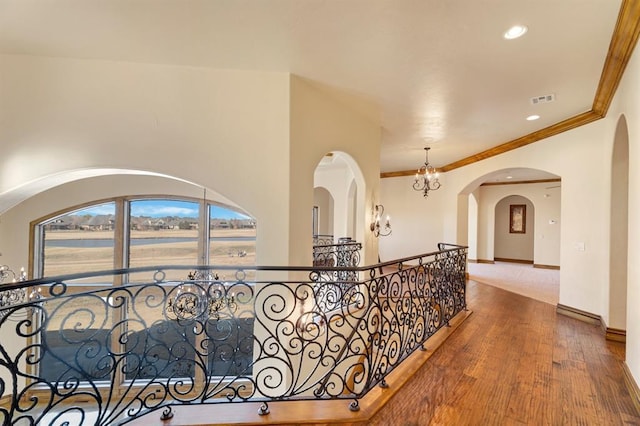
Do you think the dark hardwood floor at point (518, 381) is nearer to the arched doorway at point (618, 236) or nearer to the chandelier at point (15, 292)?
the arched doorway at point (618, 236)

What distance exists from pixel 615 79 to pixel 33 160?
6552 millimetres

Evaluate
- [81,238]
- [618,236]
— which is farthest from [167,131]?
[618,236]

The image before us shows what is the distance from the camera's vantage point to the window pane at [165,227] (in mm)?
6359

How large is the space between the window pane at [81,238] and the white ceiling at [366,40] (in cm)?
351

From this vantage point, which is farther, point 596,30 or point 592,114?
point 592,114

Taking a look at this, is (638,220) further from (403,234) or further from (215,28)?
(403,234)

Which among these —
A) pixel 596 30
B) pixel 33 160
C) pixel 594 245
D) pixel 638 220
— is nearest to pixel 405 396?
pixel 638 220

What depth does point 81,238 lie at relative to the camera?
6133 mm

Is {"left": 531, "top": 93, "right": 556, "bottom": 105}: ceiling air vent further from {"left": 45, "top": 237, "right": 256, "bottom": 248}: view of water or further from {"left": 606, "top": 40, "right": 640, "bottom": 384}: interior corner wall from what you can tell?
{"left": 45, "top": 237, "right": 256, "bottom": 248}: view of water

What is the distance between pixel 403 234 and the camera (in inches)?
405

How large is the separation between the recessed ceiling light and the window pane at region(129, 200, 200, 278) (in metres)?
5.80

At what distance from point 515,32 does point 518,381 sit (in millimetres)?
3212

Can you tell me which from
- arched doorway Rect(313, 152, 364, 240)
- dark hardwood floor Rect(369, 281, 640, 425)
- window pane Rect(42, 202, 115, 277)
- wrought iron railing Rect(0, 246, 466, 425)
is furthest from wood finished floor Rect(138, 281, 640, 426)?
window pane Rect(42, 202, 115, 277)

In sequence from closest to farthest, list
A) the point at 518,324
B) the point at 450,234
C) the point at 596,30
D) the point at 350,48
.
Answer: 1. the point at 596,30
2. the point at 350,48
3. the point at 518,324
4. the point at 450,234
